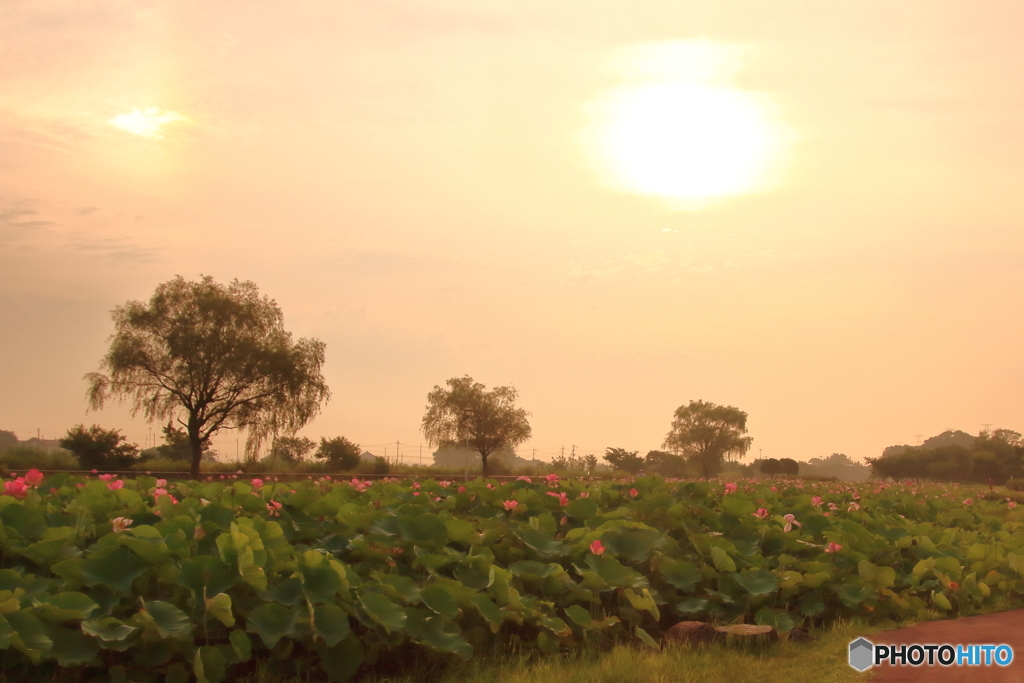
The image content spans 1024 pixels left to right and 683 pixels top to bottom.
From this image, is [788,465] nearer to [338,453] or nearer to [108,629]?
[338,453]

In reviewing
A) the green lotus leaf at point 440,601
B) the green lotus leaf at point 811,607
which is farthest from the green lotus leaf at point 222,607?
the green lotus leaf at point 811,607

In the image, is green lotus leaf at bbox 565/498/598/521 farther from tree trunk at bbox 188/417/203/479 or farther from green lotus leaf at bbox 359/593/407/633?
tree trunk at bbox 188/417/203/479

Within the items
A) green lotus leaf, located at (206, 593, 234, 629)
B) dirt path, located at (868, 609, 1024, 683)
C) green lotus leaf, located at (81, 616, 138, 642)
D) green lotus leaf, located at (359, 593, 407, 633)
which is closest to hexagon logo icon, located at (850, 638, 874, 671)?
dirt path, located at (868, 609, 1024, 683)

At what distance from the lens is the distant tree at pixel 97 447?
123ft

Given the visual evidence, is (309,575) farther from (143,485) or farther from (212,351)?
(212,351)

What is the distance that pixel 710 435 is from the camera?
8588 cm

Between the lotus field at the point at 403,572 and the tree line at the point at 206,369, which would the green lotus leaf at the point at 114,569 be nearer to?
the lotus field at the point at 403,572

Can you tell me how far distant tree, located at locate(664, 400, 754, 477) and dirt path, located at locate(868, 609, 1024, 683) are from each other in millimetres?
78036

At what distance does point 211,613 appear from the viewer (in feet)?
16.9

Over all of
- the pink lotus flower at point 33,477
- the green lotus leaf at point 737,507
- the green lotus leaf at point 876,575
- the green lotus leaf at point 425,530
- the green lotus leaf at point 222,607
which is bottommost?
the green lotus leaf at point 876,575

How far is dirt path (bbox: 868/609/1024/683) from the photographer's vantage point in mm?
6000

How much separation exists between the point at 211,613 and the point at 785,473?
67840 mm

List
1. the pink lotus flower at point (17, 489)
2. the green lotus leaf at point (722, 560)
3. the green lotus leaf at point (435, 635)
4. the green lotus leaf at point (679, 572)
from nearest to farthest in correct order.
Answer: the green lotus leaf at point (435, 635) → the pink lotus flower at point (17, 489) → the green lotus leaf at point (679, 572) → the green lotus leaf at point (722, 560)

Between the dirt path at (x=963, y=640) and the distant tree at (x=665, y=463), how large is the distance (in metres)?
66.1
